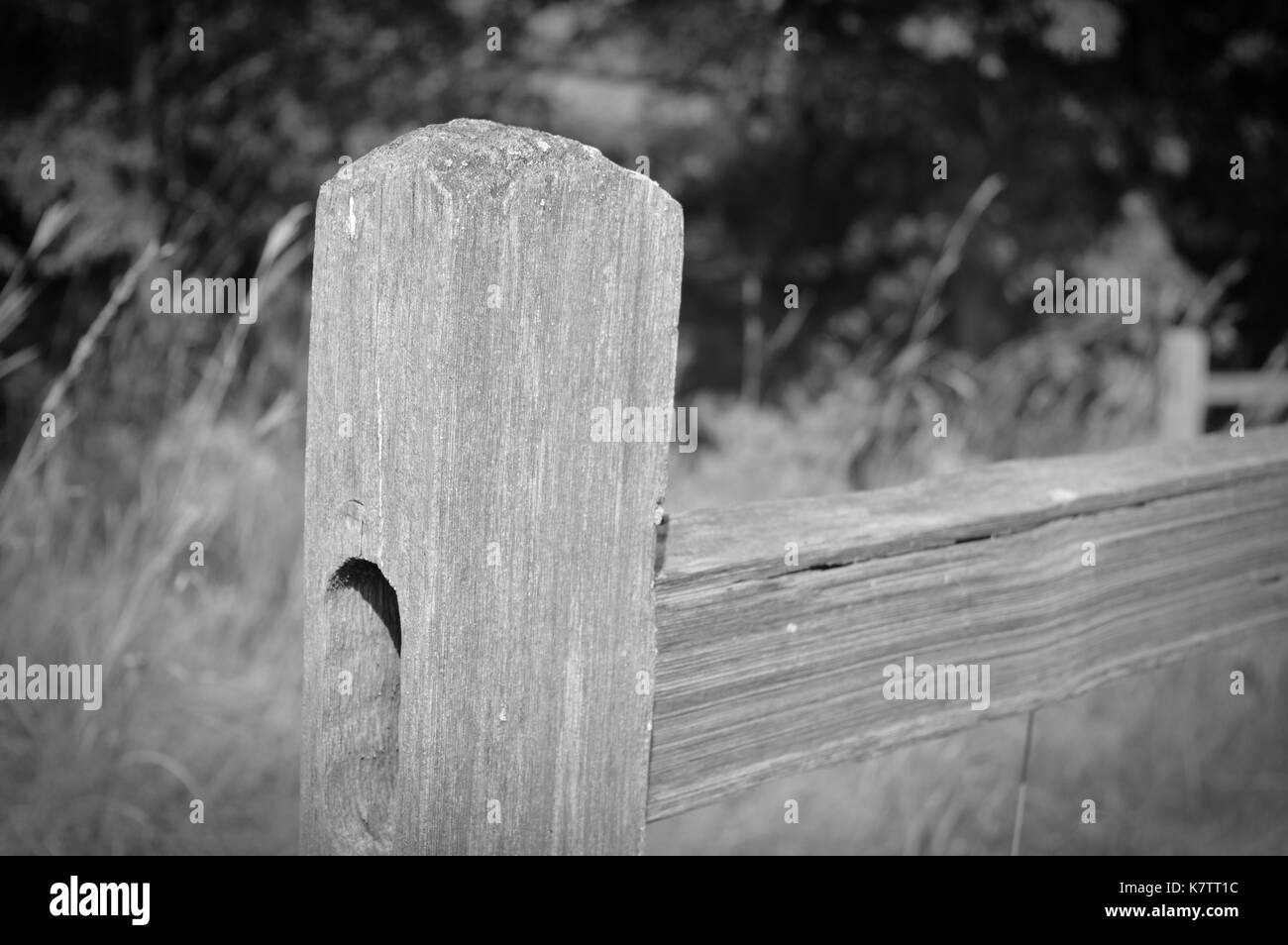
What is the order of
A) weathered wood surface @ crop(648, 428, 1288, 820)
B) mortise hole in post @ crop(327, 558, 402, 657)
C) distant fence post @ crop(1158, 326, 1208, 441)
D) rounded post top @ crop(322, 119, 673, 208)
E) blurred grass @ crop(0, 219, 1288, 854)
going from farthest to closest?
Result: 1. distant fence post @ crop(1158, 326, 1208, 441)
2. blurred grass @ crop(0, 219, 1288, 854)
3. weathered wood surface @ crop(648, 428, 1288, 820)
4. mortise hole in post @ crop(327, 558, 402, 657)
5. rounded post top @ crop(322, 119, 673, 208)

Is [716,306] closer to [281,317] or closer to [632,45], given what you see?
[632,45]

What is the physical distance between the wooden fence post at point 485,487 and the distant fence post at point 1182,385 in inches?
165

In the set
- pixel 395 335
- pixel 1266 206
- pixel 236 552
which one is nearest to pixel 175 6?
pixel 236 552

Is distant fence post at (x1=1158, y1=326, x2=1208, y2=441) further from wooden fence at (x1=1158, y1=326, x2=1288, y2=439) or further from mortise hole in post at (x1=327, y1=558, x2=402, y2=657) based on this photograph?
mortise hole in post at (x1=327, y1=558, x2=402, y2=657)

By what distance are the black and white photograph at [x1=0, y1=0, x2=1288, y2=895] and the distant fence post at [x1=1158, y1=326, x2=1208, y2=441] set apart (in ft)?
0.07

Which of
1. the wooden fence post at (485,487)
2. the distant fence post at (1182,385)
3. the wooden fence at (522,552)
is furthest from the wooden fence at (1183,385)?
the wooden fence post at (485,487)

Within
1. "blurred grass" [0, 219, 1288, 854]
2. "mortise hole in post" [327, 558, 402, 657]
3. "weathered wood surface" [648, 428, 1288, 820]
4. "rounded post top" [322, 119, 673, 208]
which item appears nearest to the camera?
"rounded post top" [322, 119, 673, 208]

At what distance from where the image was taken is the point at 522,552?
3.29 feet

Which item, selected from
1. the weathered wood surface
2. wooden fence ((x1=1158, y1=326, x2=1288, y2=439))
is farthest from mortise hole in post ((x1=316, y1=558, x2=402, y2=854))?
wooden fence ((x1=1158, y1=326, x2=1288, y2=439))

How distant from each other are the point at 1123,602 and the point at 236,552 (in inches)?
106

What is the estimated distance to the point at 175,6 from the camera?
502 centimetres

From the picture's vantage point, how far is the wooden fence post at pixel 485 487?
0.96m

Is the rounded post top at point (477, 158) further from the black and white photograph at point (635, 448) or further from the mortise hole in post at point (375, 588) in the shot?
the mortise hole in post at point (375, 588)

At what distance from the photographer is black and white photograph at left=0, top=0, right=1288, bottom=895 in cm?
100
